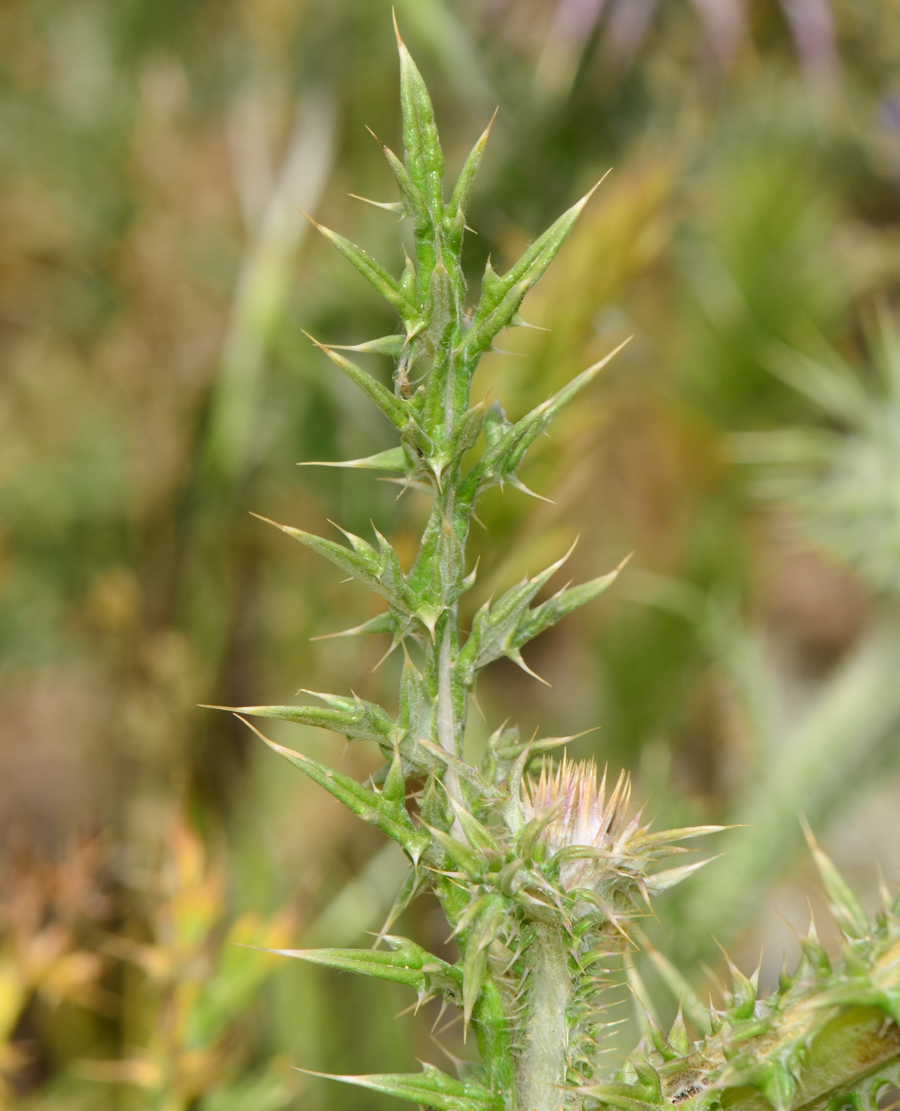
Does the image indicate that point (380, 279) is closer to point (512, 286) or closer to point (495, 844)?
point (512, 286)

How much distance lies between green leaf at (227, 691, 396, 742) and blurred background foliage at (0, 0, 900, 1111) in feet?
1.26

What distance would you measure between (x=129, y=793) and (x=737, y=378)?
118 cm

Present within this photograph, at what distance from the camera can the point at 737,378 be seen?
1.65 meters

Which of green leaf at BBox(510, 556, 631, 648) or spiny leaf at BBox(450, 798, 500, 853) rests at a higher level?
green leaf at BBox(510, 556, 631, 648)

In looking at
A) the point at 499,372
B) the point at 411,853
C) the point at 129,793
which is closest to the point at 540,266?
the point at 411,853

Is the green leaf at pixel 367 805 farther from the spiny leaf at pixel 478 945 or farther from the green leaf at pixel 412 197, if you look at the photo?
the green leaf at pixel 412 197

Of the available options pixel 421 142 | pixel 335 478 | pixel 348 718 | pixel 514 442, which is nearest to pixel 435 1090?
pixel 348 718

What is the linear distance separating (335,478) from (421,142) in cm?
95

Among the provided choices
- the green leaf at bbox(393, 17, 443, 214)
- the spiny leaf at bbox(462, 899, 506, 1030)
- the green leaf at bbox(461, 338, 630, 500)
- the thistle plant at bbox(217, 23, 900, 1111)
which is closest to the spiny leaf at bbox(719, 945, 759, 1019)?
the thistle plant at bbox(217, 23, 900, 1111)

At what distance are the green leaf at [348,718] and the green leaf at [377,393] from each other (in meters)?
0.11

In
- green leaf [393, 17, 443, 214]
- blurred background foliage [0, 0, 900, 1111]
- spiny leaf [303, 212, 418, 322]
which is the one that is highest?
green leaf [393, 17, 443, 214]

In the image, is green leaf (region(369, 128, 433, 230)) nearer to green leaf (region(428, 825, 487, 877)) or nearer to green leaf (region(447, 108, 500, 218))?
green leaf (region(447, 108, 500, 218))

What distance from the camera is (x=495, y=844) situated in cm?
38

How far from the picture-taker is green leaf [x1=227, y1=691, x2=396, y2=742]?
1.22 feet
